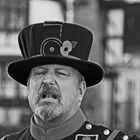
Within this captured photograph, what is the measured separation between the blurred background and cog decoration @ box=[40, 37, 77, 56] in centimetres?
927

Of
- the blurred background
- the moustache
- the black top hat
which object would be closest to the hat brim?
the black top hat

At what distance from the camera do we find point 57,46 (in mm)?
2412

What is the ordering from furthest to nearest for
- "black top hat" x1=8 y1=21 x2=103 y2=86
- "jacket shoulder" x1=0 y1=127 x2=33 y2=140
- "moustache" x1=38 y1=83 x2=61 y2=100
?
"jacket shoulder" x1=0 y1=127 x2=33 y2=140 < "black top hat" x1=8 y1=21 x2=103 y2=86 < "moustache" x1=38 y1=83 x2=61 y2=100

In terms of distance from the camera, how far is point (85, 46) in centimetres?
246

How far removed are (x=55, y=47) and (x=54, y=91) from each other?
0.69 ft

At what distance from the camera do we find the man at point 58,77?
7.60ft

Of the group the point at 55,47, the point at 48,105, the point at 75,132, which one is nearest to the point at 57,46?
the point at 55,47

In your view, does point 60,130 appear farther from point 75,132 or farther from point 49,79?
point 49,79

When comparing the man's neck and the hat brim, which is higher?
the hat brim

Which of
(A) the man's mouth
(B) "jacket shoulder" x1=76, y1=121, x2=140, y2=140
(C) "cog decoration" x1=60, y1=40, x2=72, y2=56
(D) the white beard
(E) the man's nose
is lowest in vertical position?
(B) "jacket shoulder" x1=76, y1=121, x2=140, y2=140

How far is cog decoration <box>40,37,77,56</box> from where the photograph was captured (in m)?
2.40

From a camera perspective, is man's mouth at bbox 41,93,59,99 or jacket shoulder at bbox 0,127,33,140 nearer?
man's mouth at bbox 41,93,59,99

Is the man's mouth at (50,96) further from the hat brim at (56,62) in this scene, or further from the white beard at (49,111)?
the hat brim at (56,62)

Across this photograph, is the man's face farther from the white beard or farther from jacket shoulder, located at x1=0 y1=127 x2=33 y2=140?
jacket shoulder, located at x1=0 y1=127 x2=33 y2=140
